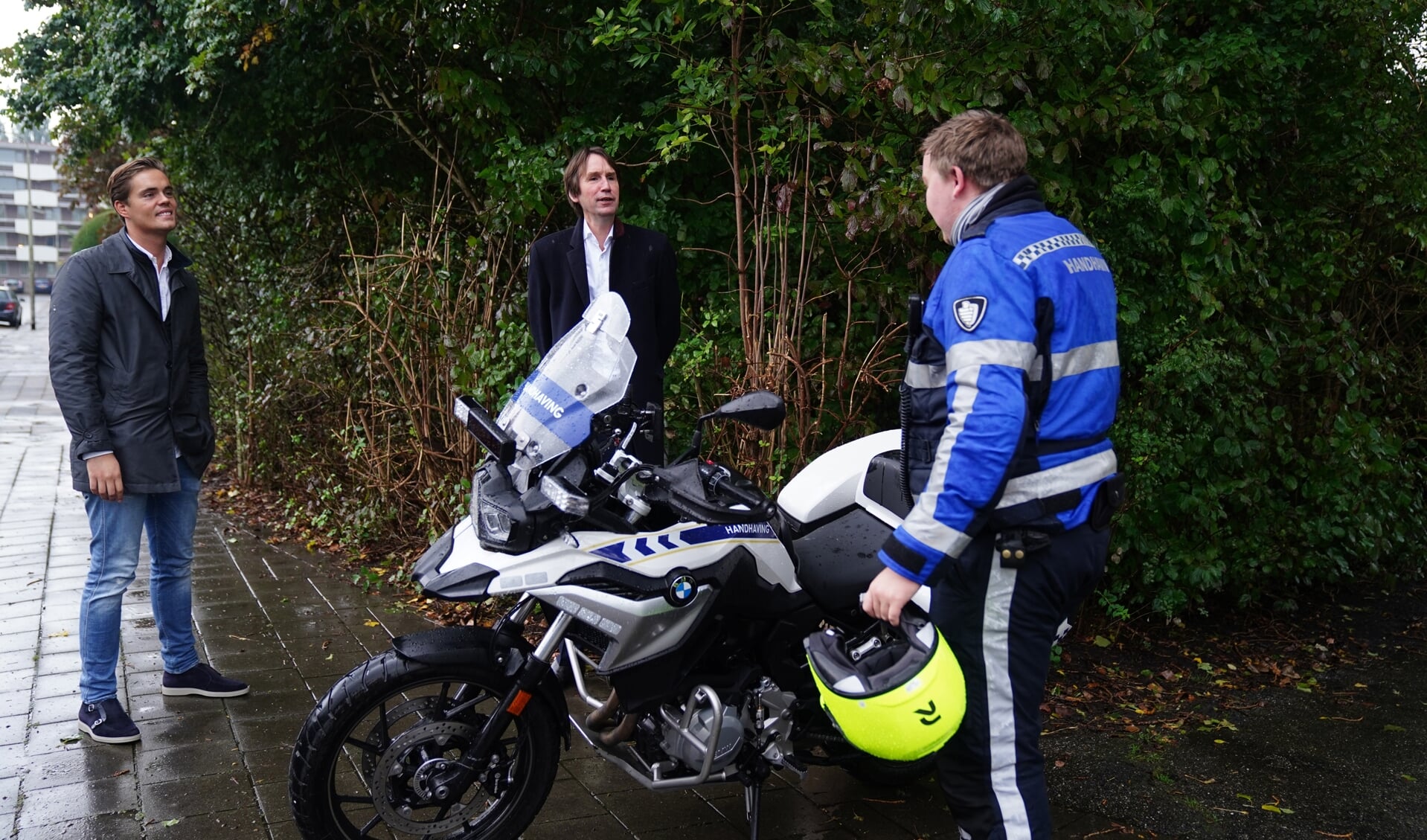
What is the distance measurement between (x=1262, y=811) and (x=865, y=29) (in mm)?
3664

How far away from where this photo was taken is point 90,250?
3893 mm

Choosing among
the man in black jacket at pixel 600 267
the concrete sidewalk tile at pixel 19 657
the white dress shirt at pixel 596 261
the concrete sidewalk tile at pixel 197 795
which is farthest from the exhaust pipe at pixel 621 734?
the concrete sidewalk tile at pixel 19 657

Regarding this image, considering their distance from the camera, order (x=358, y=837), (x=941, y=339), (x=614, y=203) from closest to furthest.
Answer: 1. (x=941, y=339)
2. (x=358, y=837)
3. (x=614, y=203)

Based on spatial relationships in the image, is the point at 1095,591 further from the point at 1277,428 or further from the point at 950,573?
the point at 950,573

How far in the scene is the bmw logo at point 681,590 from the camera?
9.12 feet

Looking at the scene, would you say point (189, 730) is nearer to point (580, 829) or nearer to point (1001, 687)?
point (580, 829)

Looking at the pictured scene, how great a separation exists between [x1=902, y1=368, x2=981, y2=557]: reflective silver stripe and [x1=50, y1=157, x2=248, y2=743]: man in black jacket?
2846mm

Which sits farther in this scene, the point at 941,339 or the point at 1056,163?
the point at 1056,163

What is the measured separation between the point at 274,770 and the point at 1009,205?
2884 mm

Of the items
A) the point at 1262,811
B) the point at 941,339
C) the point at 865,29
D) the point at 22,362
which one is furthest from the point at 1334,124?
the point at 22,362

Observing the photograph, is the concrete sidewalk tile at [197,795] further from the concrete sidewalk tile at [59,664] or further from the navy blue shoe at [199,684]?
the concrete sidewalk tile at [59,664]

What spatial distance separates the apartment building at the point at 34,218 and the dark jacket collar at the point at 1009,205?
11233cm

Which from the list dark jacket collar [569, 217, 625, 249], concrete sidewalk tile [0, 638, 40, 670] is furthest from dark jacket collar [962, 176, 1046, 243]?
concrete sidewalk tile [0, 638, 40, 670]

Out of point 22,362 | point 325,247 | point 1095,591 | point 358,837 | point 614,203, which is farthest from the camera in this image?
point 22,362
